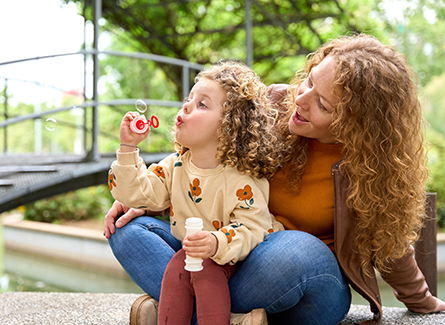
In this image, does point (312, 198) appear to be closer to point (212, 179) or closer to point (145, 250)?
point (212, 179)

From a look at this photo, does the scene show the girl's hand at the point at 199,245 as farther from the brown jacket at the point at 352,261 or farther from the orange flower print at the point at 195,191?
the brown jacket at the point at 352,261

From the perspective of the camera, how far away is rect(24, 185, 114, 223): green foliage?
6.98 metres

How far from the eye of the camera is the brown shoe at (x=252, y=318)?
1.25m

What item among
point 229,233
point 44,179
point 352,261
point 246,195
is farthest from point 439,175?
point 229,233

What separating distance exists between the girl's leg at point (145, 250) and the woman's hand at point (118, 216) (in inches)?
0.6

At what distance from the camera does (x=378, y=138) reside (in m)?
1.35

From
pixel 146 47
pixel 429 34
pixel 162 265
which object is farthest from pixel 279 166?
pixel 146 47

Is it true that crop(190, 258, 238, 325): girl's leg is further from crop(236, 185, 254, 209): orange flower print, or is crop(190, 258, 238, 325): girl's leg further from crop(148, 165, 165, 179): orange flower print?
crop(148, 165, 165, 179): orange flower print

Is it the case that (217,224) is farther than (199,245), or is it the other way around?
(217,224)

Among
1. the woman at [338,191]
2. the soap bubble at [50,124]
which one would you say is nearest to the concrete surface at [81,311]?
the woman at [338,191]

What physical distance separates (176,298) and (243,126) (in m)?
0.53

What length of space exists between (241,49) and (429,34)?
2.99 meters

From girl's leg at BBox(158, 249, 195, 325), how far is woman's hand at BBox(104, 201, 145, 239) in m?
0.34

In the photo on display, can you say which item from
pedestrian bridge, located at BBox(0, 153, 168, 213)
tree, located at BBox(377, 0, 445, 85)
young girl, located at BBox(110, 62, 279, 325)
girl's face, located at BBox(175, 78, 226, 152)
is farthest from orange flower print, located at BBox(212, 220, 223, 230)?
tree, located at BBox(377, 0, 445, 85)
